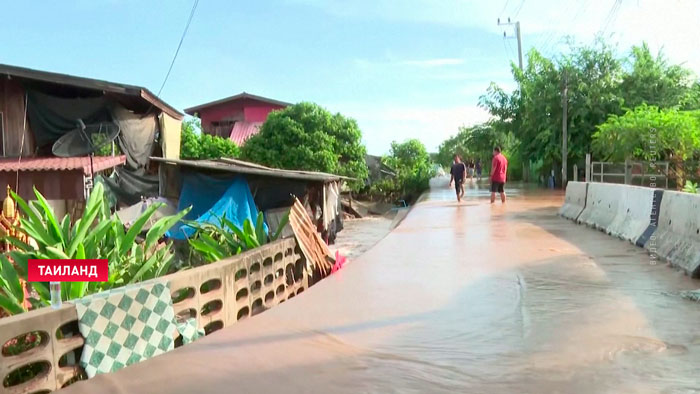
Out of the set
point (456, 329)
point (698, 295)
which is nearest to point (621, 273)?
point (698, 295)

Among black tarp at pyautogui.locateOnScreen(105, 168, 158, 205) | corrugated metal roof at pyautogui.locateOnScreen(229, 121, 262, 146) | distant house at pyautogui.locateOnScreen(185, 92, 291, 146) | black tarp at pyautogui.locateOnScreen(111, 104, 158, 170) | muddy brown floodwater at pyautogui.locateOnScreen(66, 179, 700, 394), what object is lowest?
muddy brown floodwater at pyautogui.locateOnScreen(66, 179, 700, 394)

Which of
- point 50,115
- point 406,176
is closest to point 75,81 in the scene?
point 50,115

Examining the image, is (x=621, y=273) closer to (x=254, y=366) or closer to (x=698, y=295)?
(x=698, y=295)

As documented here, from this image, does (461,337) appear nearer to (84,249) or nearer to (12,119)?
(84,249)

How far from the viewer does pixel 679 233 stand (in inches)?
312

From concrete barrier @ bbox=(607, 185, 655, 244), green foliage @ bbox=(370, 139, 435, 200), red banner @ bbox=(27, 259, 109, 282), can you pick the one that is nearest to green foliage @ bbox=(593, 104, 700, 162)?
concrete barrier @ bbox=(607, 185, 655, 244)

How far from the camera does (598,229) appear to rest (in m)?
12.0

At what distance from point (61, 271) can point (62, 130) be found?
12340 millimetres

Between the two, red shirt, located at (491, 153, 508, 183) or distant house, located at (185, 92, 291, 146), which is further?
distant house, located at (185, 92, 291, 146)

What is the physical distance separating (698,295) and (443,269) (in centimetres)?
306

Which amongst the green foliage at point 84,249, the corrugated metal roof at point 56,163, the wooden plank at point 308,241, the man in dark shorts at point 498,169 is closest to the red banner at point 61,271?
the green foliage at point 84,249

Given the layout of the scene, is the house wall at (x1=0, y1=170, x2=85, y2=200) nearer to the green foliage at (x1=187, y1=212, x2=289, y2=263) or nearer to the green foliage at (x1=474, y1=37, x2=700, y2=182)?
the green foliage at (x1=187, y1=212, x2=289, y2=263)

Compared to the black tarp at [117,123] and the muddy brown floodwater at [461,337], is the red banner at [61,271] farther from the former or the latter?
the black tarp at [117,123]

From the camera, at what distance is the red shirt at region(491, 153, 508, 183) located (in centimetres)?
1793
